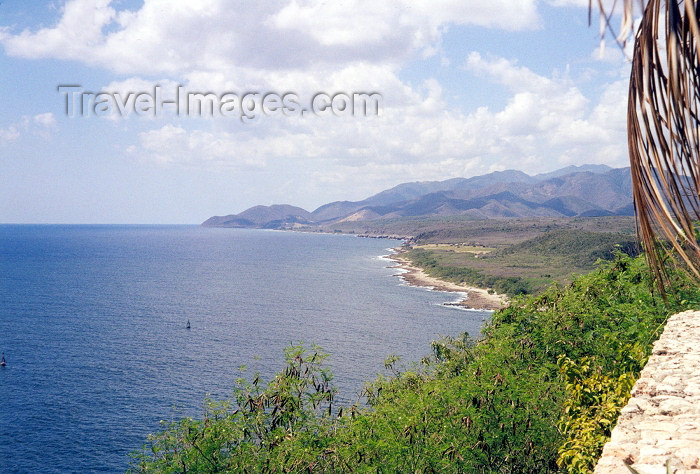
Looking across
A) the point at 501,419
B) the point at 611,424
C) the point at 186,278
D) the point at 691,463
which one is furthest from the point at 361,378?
the point at 186,278

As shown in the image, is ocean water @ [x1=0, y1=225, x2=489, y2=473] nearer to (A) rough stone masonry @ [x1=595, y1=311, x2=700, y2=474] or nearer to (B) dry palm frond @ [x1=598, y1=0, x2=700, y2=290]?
(A) rough stone masonry @ [x1=595, y1=311, x2=700, y2=474]

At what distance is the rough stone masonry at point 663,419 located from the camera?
3.76 meters

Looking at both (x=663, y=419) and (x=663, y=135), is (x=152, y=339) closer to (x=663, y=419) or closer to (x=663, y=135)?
(x=663, y=419)

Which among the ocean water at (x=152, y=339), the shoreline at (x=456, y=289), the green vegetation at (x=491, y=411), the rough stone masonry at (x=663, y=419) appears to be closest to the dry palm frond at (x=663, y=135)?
the rough stone masonry at (x=663, y=419)

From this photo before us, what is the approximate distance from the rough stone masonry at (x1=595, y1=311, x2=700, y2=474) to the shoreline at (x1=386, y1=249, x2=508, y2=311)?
53367 mm

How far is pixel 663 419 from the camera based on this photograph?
4.83 metres

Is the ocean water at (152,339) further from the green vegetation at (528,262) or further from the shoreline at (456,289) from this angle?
the green vegetation at (528,262)

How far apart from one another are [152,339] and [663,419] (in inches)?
2204

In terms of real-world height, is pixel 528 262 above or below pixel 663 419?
below

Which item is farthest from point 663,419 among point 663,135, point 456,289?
point 456,289

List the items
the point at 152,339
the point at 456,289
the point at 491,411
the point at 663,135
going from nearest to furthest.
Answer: the point at 663,135, the point at 491,411, the point at 152,339, the point at 456,289

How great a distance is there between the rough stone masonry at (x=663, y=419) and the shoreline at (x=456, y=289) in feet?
175

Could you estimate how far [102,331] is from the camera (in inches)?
2271

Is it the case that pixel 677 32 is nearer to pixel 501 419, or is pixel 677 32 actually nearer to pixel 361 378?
pixel 501 419
